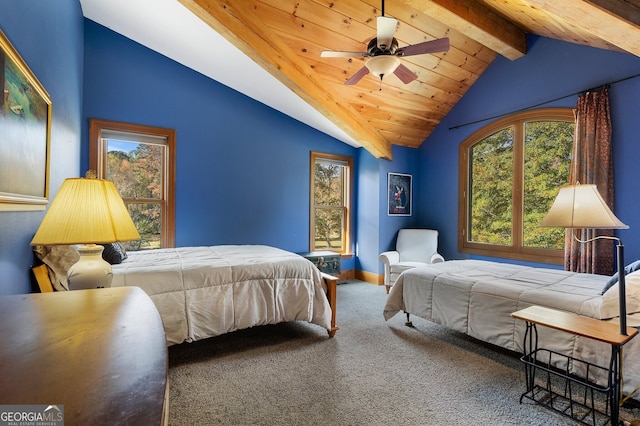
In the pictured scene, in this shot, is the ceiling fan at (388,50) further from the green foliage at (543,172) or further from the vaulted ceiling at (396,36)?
the green foliage at (543,172)

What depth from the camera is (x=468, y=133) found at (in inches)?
185

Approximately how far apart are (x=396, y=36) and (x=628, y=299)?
10.3 feet

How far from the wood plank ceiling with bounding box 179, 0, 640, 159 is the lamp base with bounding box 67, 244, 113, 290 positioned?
2.10 m

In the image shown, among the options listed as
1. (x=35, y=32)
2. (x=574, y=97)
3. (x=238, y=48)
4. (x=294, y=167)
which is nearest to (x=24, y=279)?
(x=35, y=32)

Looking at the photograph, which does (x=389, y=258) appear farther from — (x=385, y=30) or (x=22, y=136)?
(x=22, y=136)

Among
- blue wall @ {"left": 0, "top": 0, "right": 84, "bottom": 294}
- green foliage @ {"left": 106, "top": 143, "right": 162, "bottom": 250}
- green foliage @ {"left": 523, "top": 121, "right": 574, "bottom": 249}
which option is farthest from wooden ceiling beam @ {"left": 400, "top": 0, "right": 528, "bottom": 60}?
green foliage @ {"left": 106, "top": 143, "right": 162, "bottom": 250}

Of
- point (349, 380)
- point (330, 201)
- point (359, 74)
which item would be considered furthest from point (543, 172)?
point (349, 380)

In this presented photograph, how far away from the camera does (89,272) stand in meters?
1.53

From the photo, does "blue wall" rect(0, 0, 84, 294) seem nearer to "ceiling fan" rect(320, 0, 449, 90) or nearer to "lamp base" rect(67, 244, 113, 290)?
"lamp base" rect(67, 244, 113, 290)

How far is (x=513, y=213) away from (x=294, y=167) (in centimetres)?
311

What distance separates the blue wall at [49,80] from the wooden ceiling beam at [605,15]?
9.97 ft

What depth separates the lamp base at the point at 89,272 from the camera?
1.51m

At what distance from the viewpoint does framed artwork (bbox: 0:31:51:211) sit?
51.6 inches

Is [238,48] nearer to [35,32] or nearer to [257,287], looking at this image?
[35,32]
